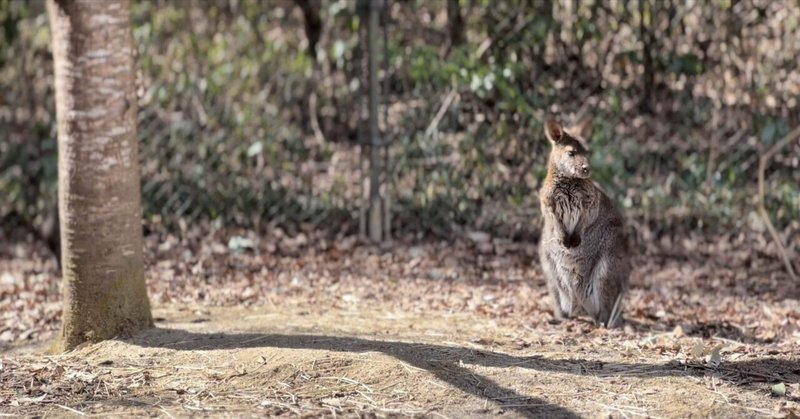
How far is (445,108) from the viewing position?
8102 mm

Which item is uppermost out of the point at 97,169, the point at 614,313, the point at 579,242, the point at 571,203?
the point at 97,169

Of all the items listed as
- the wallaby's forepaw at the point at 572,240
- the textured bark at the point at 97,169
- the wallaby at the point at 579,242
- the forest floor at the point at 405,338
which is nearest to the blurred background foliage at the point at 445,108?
the forest floor at the point at 405,338

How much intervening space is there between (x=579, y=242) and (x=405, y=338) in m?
1.14

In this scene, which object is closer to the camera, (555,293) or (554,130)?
(554,130)

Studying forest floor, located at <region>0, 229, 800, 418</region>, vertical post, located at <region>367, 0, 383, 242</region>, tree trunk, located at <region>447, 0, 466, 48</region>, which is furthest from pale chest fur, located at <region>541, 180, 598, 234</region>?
tree trunk, located at <region>447, 0, 466, 48</region>

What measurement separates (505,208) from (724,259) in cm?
170

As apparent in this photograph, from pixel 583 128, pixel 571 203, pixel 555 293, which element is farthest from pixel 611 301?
pixel 583 128

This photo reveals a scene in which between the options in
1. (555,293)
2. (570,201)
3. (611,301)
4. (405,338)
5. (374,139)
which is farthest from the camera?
(374,139)

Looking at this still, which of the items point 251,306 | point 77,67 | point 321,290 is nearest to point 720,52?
point 321,290

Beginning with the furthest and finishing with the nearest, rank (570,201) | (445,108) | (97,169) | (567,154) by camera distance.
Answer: (445,108) < (570,201) < (567,154) < (97,169)

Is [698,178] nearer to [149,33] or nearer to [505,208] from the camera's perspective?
[505,208]

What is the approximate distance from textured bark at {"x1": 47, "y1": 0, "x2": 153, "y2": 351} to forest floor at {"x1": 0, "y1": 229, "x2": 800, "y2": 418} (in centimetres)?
21

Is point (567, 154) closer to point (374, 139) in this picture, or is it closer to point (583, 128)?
point (583, 128)

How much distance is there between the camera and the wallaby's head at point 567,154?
5.44 meters
